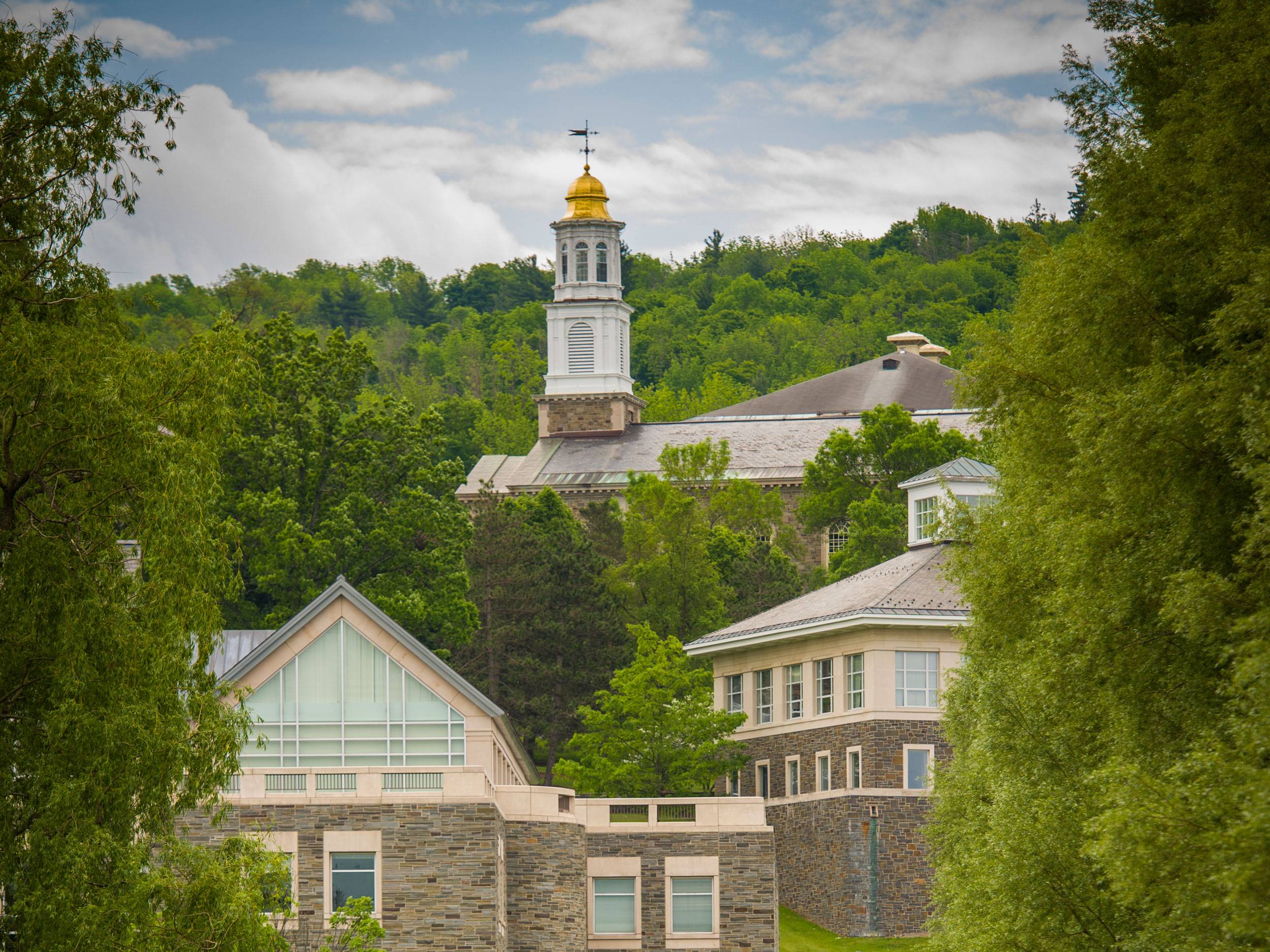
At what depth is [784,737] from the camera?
56469 mm

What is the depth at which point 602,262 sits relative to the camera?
356 feet

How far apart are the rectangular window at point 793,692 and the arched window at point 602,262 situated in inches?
2124

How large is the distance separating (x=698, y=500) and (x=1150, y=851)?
72715 millimetres

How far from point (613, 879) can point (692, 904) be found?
75.1 inches

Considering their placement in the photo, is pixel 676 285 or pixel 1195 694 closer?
pixel 1195 694

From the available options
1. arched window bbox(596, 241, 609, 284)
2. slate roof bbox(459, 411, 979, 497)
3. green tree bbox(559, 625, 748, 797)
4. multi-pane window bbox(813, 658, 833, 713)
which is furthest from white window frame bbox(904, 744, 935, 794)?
arched window bbox(596, 241, 609, 284)

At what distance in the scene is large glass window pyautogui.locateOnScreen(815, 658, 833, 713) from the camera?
55281mm

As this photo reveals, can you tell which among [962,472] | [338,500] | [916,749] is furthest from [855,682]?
[338,500]

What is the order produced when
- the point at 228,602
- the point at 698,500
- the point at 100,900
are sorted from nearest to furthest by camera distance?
the point at 100,900 < the point at 228,602 < the point at 698,500

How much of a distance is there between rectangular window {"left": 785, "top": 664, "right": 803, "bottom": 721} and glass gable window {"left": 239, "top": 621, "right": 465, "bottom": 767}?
18006 mm

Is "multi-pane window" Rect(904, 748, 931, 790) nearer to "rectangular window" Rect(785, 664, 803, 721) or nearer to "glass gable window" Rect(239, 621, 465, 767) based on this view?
"rectangular window" Rect(785, 664, 803, 721)

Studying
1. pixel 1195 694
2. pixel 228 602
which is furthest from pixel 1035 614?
pixel 228 602

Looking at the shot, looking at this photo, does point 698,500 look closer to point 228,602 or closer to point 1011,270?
point 228,602

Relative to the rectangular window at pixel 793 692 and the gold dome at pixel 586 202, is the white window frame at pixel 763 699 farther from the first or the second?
the gold dome at pixel 586 202
